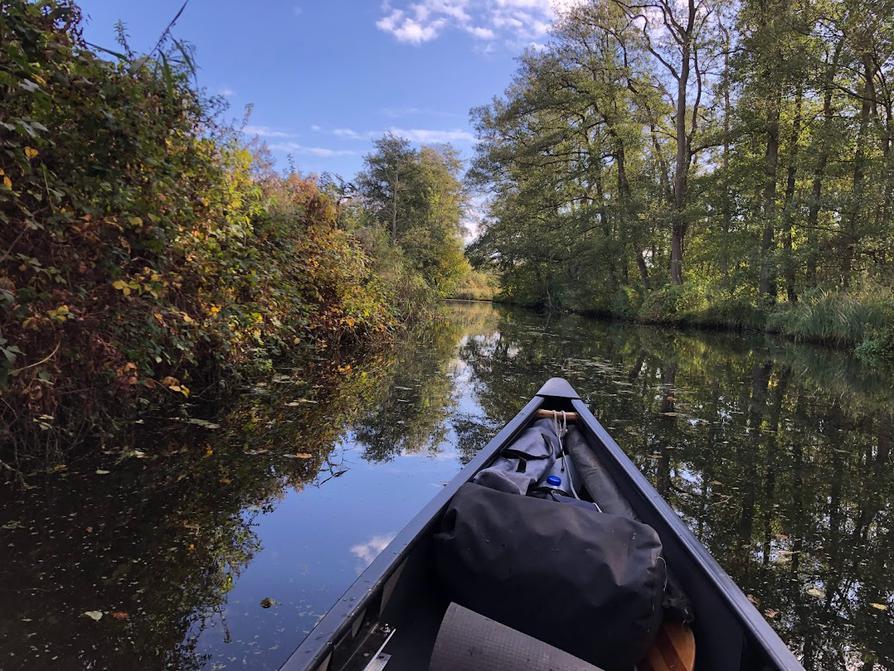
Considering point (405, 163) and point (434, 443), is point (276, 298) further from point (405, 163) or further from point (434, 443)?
point (405, 163)

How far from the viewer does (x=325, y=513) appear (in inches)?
112

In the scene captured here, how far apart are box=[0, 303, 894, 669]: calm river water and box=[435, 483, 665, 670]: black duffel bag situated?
0.78m

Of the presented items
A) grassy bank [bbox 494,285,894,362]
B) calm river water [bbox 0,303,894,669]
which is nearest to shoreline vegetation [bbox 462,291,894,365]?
grassy bank [bbox 494,285,894,362]

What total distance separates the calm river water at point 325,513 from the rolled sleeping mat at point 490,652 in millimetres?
905

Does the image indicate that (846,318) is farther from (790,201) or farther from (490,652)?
(490,652)

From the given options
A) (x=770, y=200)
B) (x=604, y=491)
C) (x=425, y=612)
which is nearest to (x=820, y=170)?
(x=770, y=200)

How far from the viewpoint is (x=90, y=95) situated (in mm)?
2490

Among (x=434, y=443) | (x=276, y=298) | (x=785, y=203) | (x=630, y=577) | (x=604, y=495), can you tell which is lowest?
(x=434, y=443)

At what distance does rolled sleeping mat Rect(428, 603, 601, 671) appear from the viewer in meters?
1.06

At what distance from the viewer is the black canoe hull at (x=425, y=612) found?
1135 millimetres

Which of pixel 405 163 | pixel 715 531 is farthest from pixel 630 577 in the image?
pixel 405 163

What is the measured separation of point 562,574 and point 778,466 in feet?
10.8

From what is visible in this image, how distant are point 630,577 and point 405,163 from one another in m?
26.9

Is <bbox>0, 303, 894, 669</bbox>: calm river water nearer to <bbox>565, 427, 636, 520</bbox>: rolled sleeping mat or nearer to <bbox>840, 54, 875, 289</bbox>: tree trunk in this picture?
<bbox>565, 427, 636, 520</bbox>: rolled sleeping mat
